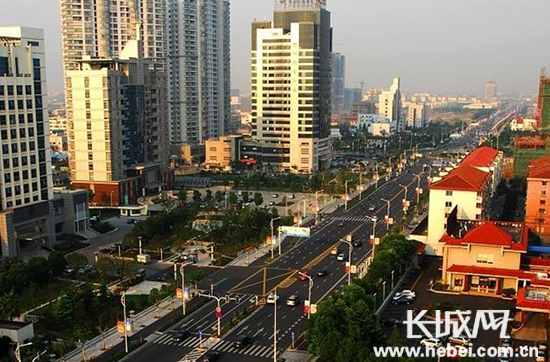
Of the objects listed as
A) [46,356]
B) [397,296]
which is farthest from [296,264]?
[46,356]

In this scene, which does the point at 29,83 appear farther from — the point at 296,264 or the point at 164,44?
the point at 164,44

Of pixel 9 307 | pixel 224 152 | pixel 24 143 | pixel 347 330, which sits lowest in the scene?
pixel 9 307

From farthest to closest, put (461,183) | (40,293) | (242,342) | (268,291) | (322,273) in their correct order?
(461,183)
(322,273)
(268,291)
(40,293)
(242,342)

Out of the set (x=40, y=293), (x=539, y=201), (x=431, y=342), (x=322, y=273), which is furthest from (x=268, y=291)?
(x=539, y=201)

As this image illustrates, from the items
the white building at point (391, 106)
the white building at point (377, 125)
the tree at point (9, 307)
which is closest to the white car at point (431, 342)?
the tree at point (9, 307)

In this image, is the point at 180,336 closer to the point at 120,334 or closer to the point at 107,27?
the point at 120,334

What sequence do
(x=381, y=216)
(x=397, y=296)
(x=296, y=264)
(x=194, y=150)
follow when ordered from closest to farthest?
(x=397, y=296) → (x=296, y=264) → (x=381, y=216) → (x=194, y=150)
